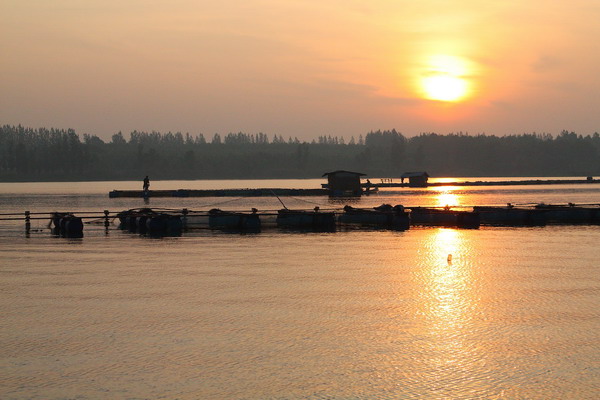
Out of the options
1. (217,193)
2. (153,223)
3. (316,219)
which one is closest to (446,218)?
(316,219)

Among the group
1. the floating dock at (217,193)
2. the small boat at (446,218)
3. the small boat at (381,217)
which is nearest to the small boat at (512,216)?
the small boat at (446,218)

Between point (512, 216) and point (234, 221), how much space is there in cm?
2836

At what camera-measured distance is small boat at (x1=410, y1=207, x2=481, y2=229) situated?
2714 inches

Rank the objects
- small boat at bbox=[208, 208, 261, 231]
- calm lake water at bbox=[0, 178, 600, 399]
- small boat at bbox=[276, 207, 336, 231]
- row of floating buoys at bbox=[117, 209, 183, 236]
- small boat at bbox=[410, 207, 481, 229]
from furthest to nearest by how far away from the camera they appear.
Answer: small boat at bbox=[410, 207, 481, 229] → small boat at bbox=[276, 207, 336, 231] → small boat at bbox=[208, 208, 261, 231] → row of floating buoys at bbox=[117, 209, 183, 236] → calm lake water at bbox=[0, 178, 600, 399]

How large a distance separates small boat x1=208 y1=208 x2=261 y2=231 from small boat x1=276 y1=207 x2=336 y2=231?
2982mm

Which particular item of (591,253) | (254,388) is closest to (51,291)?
(254,388)

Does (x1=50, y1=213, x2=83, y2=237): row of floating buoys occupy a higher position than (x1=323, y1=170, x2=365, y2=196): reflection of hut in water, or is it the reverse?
(x1=323, y1=170, x2=365, y2=196): reflection of hut in water

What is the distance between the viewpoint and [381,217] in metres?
70.2

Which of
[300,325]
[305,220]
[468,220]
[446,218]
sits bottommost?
[300,325]

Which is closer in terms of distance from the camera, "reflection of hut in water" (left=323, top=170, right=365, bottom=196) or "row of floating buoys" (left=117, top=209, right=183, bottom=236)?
"row of floating buoys" (left=117, top=209, right=183, bottom=236)

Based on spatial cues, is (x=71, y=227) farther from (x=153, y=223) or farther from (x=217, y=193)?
(x=217, y=193)

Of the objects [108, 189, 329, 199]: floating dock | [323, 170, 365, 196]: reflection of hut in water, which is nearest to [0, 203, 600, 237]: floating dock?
[323, 170, 365, 196]: reflection of hut in water

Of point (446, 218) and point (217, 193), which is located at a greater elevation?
point (217, 193)

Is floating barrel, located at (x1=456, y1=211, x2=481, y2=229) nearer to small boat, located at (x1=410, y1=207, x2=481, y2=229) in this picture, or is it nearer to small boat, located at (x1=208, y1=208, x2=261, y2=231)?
small boat, located at (x1=410, y1=207, x2=481, y2=229)
